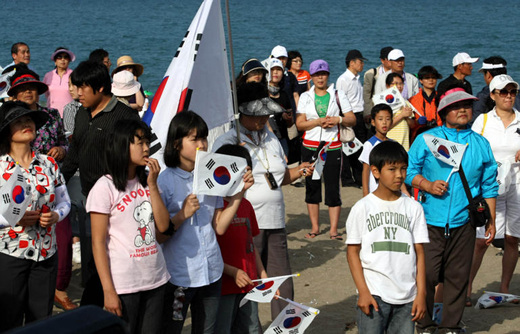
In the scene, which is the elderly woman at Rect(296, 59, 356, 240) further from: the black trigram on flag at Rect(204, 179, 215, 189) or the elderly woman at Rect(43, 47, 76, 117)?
the black trigram on flag at Rect(204, 179, 215, 189)

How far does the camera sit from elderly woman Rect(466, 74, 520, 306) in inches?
295

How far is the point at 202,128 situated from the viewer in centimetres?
508

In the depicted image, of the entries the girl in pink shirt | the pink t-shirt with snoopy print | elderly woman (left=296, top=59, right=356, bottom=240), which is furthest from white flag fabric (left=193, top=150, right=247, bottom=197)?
elderly woman (left=296, top=59, right=356, bottom=240)

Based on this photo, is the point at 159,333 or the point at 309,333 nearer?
the point at 159,333

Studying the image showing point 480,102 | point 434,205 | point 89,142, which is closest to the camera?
point 89,142

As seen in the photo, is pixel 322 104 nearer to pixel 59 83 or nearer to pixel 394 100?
pixel 394 100

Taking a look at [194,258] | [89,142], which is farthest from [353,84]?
[194,258]

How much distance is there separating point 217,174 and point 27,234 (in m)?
1.31

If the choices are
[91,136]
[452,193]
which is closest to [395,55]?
[452,193]

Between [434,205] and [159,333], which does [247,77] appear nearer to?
[434,205]

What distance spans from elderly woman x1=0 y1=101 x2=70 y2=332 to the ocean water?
2417 centimetres

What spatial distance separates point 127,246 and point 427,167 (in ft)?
9.08

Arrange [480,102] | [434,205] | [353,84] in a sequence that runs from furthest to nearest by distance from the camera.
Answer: [353,84], [480,102], [434,205]

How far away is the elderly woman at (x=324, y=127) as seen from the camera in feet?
31.2
